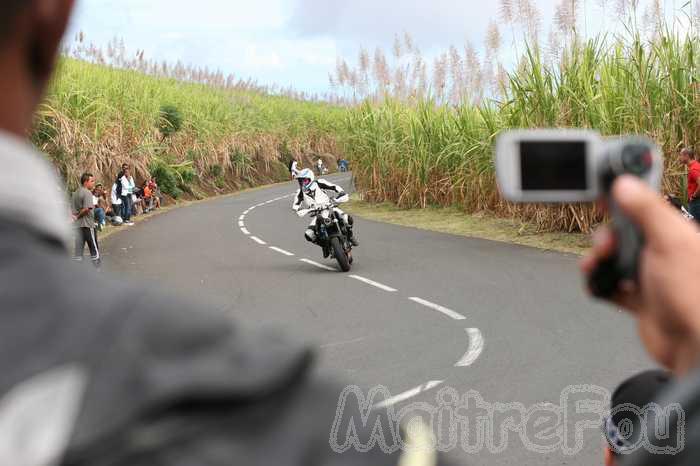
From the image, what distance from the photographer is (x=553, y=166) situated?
1.17 metres

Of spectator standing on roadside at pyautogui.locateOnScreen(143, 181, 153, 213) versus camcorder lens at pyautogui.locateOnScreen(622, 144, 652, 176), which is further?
spectator standing on roadside at pyautogui.locateOnScreen(143, 181, 153, 213)

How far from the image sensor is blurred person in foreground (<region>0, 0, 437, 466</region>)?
0.65m

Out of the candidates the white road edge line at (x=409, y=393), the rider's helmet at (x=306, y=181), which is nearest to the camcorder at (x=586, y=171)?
the white road edge line at (x=409, y=393)

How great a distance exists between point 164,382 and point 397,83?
2758 cm

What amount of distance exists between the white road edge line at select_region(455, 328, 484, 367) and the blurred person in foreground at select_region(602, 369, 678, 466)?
493 centimetres

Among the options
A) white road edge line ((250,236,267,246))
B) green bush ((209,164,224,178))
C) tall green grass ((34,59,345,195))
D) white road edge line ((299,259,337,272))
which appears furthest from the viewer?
green bush ((209,164,224,178))

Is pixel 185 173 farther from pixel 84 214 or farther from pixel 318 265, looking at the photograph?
pixel 84 214

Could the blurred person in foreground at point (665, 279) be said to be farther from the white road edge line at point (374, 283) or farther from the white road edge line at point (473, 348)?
the white road edge line at point (374, 283)

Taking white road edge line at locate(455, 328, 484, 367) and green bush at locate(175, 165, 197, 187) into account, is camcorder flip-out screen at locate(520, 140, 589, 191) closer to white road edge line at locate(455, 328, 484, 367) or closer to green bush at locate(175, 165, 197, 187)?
white road edge line at locate(455, 328, 484, 367)

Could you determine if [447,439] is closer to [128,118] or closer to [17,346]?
[17,346]

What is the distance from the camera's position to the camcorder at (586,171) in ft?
3.10

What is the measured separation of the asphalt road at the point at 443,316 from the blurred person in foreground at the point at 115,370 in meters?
0.16

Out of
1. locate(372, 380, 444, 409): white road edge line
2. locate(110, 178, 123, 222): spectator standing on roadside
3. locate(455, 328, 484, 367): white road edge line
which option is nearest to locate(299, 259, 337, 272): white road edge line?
locate(455, 328, 484, 367): white road edge line

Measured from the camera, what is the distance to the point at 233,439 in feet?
2.23
